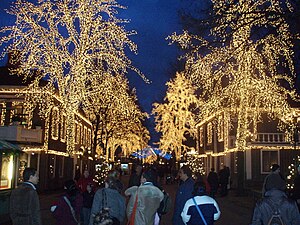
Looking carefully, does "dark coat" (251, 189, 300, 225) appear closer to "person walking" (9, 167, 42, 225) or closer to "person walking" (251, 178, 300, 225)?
"person walking" (251, 178, 300, 225)

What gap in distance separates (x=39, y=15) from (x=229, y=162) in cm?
2021

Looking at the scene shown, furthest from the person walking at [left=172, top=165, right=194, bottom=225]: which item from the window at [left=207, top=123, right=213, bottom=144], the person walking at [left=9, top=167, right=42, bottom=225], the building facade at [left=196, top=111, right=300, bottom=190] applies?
the window at [left=207, top=123, right=213, bottom=144]

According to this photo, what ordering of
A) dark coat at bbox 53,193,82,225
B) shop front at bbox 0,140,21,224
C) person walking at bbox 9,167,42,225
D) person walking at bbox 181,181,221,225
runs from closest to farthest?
person walking at bbox 181,181,221,225 < person walking at bbox 9,167,42,225 < dark coat at bbox 53,193,82,225 < shop front at bbox 0,140,21,224

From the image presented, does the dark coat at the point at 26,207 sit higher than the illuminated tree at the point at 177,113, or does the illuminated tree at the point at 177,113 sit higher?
the illuminated tree at the point at 177,113

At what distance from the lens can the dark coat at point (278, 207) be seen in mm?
5770

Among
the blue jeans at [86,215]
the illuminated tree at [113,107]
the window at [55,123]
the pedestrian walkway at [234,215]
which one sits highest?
the illuminated tree at [113,107]

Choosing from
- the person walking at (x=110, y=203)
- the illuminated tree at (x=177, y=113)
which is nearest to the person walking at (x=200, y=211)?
the person walking at (x=110, y=203)

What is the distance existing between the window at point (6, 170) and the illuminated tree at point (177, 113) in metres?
33.0

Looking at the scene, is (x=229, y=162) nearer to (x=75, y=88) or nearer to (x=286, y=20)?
(x=75, y=88)

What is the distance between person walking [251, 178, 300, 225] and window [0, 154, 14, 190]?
1060cm

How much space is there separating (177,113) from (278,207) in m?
41.6

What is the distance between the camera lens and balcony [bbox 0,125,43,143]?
935 inches

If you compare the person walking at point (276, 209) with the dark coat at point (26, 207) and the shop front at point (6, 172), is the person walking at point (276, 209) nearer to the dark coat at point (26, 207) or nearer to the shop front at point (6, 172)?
the dark coat at point (26, 207)

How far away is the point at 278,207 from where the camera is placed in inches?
228
